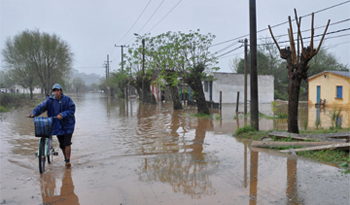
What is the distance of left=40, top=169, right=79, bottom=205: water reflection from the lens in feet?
14.3

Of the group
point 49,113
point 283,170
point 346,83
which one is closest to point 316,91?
point 346,83

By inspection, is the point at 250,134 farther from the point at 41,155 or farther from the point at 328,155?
the point at 41,155

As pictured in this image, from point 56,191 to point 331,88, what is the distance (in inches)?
1020

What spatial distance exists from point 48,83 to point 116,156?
34.8 metres

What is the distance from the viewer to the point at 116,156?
730 centimetres

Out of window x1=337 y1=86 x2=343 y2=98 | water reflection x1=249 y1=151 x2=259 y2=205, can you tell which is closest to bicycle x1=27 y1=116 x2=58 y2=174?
water reflection x1=249 y1=151 x2=259 y2=205

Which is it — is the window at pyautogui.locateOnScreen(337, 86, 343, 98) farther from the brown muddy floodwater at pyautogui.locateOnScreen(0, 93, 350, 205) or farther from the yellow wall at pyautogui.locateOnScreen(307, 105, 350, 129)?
the brown muddy floodwater at pyautogui.locateOnScreen(0, 93, 350, 205)

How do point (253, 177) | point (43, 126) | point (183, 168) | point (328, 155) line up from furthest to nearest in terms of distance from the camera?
point (328, 155) < point (183, 168) < point (43, 126) < point (253, 177)

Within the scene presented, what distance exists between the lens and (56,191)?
475 centimetres

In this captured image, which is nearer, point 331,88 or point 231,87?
point 331,88

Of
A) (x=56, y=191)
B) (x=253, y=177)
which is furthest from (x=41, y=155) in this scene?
(x=253, y=177)

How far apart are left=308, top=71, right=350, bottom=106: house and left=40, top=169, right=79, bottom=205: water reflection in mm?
24102

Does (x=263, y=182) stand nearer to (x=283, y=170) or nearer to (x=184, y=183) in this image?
(x=283, y=170)

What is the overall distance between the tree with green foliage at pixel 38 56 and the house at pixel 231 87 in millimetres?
18712
